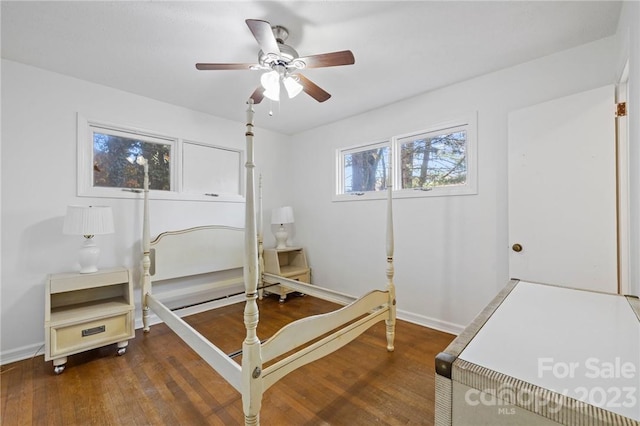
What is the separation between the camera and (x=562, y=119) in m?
2.00

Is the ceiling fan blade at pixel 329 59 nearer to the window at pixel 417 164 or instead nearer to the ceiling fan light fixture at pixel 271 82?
the ceiling fan light fixture at pixel 271 82

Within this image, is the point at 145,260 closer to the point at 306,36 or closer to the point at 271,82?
the point at 271,82

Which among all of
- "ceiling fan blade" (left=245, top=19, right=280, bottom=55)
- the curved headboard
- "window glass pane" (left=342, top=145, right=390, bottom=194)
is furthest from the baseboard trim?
"ceiling fan blade" (left=245, top=19, right=280, bottom=55)

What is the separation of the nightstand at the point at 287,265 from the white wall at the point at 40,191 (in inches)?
60.5

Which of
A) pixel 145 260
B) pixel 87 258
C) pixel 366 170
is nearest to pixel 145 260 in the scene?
pixel 145 260

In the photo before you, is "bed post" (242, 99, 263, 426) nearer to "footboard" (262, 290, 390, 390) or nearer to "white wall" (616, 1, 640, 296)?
"footboard" (262, 290, 390, 390)

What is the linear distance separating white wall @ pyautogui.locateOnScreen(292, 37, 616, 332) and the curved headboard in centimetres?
130

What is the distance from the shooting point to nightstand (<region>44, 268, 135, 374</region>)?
78.6 inches

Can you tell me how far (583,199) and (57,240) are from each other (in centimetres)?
428

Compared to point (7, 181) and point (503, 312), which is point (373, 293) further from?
point (7, 181)

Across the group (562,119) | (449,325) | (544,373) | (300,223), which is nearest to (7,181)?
(300,223)

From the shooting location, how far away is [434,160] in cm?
287

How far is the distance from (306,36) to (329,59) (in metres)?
0.37

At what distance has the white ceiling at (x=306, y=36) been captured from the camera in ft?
5.40
